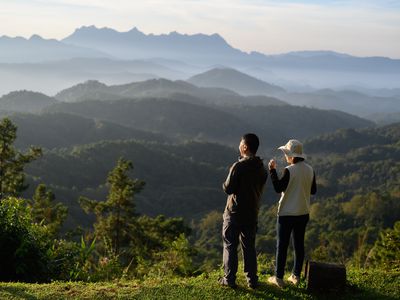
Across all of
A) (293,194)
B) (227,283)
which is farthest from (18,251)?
(293,194)

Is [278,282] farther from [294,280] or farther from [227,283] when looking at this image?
[227,283]

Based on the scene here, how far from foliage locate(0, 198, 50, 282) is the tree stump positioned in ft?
13.5

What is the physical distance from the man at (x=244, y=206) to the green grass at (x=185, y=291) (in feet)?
0.78

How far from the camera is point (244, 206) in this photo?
18.7ft

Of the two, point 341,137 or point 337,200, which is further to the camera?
point 341,137

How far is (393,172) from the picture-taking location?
416 feet

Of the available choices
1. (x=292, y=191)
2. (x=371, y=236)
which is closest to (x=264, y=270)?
(x=292, y=191)

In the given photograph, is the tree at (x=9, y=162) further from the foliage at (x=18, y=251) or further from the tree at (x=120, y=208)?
the foliage at (x=18, y=251)

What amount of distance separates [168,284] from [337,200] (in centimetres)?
8940

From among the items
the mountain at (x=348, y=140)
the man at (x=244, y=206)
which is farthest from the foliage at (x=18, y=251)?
the mountain at (x=348, y=140)

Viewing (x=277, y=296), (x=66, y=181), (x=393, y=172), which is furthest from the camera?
(x=393, y=172)

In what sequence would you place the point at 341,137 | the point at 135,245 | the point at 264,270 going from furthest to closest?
the point at 341,137 → the point at 135,245 → the point at 264,270

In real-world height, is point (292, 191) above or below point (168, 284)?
above

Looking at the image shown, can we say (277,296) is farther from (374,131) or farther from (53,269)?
(374,131)
